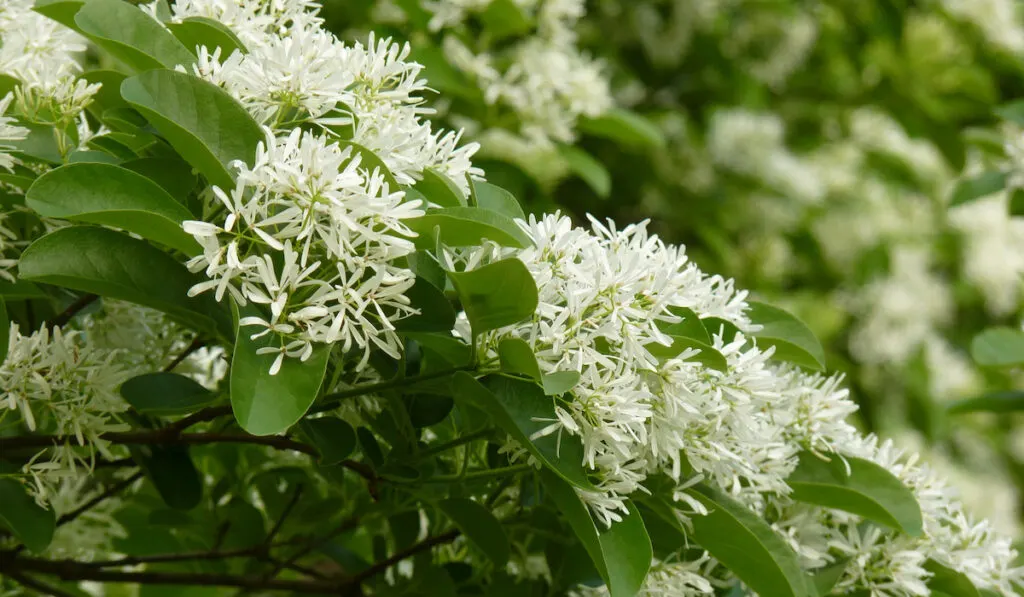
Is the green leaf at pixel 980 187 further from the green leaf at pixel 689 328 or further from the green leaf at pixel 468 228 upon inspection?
the green leaf at pixel 468 228

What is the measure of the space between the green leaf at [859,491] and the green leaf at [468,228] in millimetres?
340

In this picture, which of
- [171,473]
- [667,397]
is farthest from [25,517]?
[667,397]

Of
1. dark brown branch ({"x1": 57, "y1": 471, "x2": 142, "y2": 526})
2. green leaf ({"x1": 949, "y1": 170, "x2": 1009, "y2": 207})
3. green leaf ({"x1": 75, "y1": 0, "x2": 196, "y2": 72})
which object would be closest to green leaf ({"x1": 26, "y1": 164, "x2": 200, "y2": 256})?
green leaf ({"x1": 75, "y1": 0, "x2": 196, "y2": 72})

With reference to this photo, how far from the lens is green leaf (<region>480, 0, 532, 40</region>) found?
5.09 feet

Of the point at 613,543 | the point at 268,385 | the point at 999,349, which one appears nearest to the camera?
the point at 268,385

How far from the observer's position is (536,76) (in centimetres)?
159

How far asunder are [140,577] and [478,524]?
0.34 metres

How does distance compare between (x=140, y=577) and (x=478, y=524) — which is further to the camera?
(x=140, y=577)

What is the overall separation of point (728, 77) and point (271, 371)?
88.3 inches

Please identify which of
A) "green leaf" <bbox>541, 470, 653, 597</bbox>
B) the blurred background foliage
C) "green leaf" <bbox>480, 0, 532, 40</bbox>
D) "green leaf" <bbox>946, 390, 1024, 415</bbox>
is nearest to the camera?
"green leaf" <bbox>541, 470, 653, 597</bbox>

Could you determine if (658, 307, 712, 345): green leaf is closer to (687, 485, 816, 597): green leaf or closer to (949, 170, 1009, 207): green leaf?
(687, 485, 816, 597): green leaf

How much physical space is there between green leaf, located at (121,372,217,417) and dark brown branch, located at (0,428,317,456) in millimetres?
56

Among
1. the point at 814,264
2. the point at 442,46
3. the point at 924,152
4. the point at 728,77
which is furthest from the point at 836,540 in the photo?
the point at 924,152

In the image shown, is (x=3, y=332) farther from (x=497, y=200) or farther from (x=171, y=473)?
(x=497, y=200)
